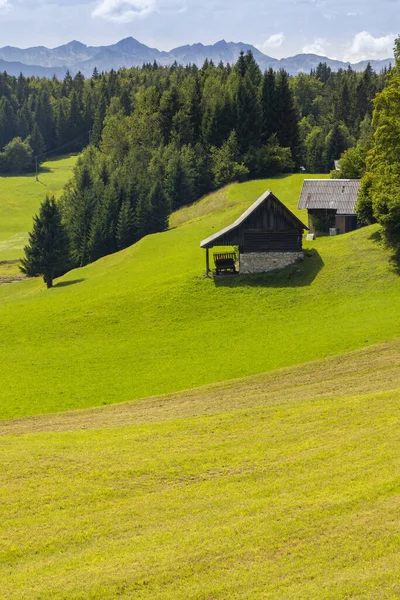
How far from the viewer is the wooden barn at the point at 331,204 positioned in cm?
6562

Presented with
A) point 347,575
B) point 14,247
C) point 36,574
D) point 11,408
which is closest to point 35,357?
point 11,408

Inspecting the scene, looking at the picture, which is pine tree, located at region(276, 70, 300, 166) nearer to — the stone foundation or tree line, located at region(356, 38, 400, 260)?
tree line, located at region(356, 38, 400, 260)

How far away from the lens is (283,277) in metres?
55.5

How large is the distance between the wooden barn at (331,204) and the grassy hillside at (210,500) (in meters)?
33.0

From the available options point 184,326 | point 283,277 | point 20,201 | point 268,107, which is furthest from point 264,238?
point 20,201

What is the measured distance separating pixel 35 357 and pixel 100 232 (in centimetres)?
5100

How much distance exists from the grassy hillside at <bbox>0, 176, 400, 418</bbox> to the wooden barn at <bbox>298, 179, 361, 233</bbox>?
445cm

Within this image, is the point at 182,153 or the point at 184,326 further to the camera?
the point at 182,153

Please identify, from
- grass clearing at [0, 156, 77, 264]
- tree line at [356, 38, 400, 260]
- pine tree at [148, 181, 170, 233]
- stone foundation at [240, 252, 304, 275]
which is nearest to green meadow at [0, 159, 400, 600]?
stone foundation at [240, 252, 304, 275]

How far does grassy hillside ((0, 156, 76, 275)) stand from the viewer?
382 ft

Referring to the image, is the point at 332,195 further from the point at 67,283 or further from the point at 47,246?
the point at 47,246

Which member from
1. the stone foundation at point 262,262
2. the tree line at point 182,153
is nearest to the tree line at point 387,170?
the stone foundation at point 262,262

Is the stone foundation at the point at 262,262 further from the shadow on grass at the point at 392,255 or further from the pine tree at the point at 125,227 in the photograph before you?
the pine tree at the point at 125,227

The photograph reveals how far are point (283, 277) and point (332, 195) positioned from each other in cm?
1531
